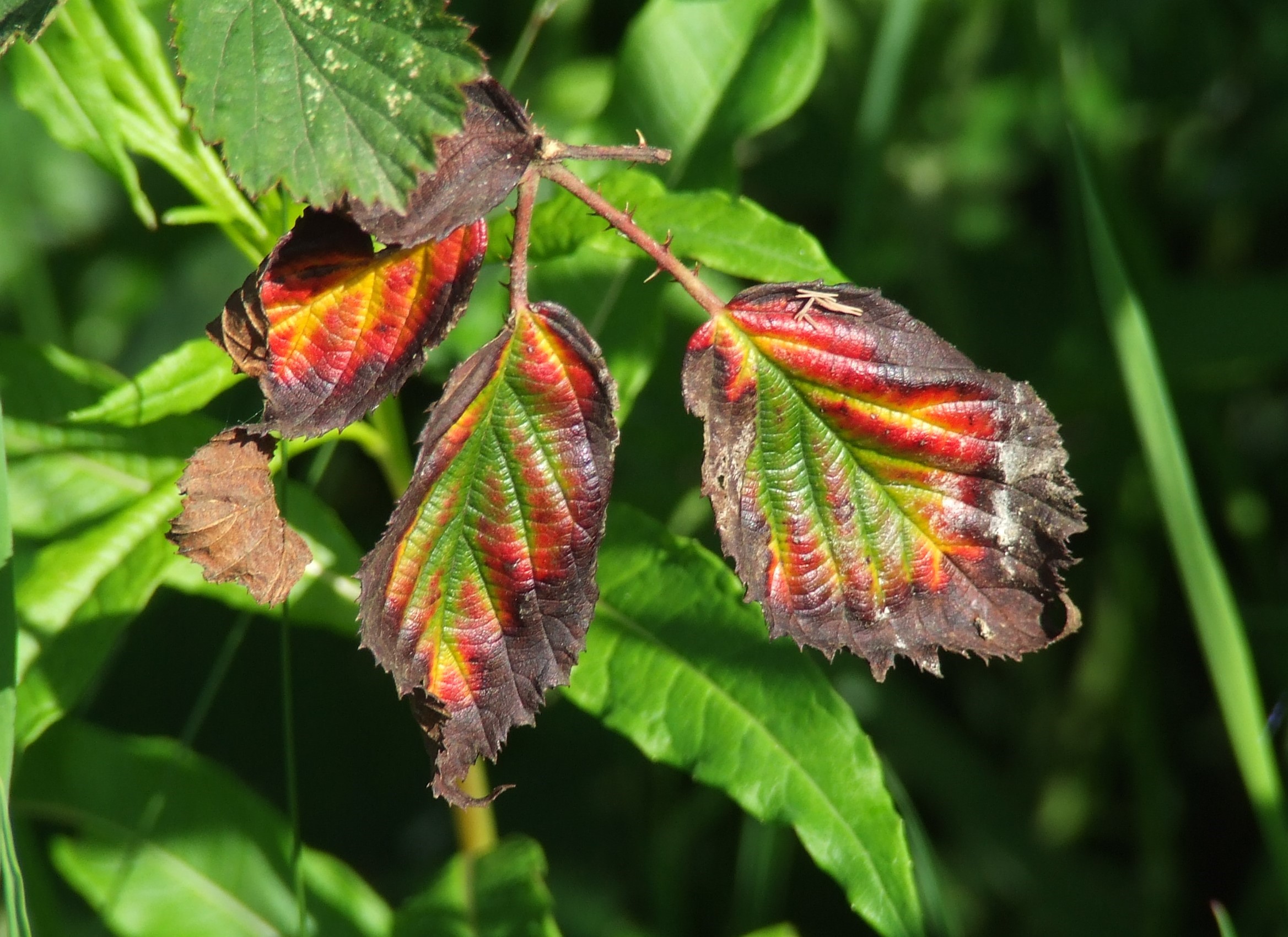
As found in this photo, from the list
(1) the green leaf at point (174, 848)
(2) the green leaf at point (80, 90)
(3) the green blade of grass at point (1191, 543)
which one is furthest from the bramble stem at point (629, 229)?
(1) the green leaf at point (174, 848)

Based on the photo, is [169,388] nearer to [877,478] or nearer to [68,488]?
[68,488]

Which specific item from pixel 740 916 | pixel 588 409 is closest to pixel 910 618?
pixel 588 409

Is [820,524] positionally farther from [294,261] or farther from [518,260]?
[294,261]

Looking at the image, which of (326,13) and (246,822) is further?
(246,822)

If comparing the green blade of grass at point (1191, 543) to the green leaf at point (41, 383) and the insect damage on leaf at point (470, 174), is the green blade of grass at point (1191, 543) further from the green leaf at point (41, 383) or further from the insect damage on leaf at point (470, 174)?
the green leaf at point (41, 383)

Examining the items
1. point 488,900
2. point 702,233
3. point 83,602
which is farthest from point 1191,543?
point 83,602

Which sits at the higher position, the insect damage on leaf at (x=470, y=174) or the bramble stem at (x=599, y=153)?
the insect damage on leaf at (x=470, y=174)
